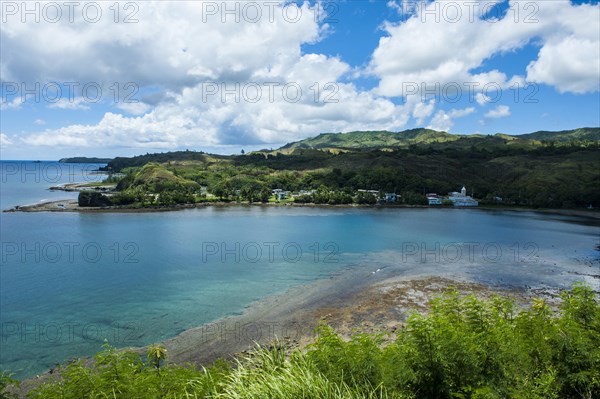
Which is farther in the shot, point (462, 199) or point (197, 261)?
point (462, 199)

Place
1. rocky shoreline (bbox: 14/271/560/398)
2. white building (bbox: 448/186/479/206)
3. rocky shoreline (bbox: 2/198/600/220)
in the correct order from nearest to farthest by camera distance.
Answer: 1. rocky shoreline (bbox: 14/271/560/398)
2. rocky shoreline (bbox: 2/198/600/220)
3. white building (bbox: 448/186/479/206)

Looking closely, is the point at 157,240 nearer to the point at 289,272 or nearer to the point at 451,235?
the point at 289,272

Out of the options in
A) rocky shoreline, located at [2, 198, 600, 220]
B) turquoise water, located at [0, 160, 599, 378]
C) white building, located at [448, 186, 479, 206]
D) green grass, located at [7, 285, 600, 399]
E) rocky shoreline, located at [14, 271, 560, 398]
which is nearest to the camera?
green grass, located at [7, 285, 600, 399]

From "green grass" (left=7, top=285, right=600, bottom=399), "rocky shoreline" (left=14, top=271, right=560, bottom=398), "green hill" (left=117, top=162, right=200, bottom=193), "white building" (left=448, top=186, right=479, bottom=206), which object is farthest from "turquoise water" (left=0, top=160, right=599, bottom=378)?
"green hill" (left=117, top=162, right=200, bottom=193)

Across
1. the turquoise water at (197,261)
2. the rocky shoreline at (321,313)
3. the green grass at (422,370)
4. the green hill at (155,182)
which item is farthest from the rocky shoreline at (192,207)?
the green grass at (422,370)

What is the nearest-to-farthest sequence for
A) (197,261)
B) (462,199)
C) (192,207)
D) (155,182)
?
(197,261) < (192,207) < (462,199) < (155,182)

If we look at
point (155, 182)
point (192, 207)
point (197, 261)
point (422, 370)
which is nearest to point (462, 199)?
point (192, 207)

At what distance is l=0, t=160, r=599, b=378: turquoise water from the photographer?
30.1 metres

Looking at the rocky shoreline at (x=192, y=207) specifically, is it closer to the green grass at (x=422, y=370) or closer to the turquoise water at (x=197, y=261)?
the turquoise water at (x=197, y=261)

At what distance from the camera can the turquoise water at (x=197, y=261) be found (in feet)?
98.6

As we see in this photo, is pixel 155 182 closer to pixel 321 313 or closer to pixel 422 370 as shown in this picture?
pixel 321 313

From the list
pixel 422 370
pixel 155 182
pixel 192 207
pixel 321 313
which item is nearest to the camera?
pixel 422 370

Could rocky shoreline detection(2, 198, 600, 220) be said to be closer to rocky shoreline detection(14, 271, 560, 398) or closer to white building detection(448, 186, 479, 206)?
white building detection(448, 186, 479, 206)

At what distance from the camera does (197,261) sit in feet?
168
